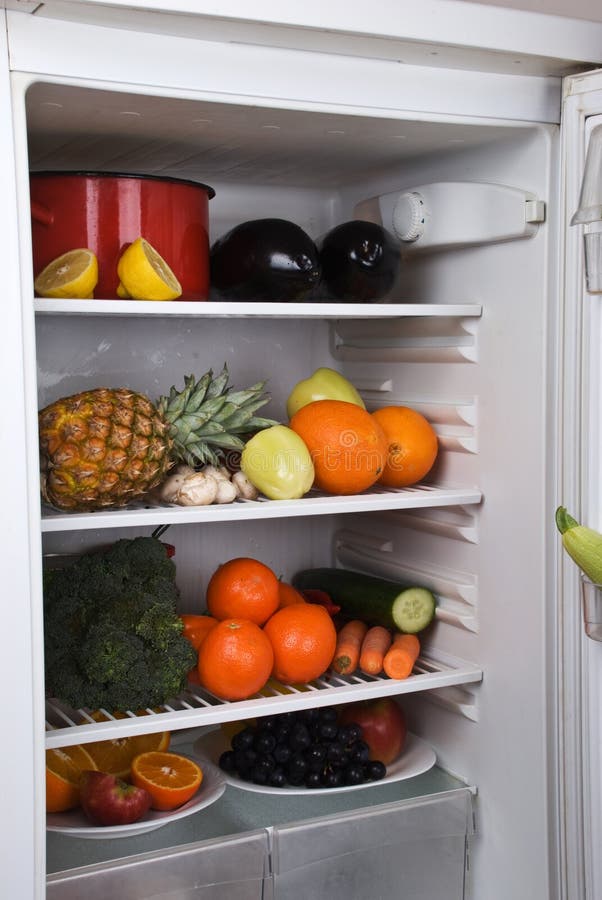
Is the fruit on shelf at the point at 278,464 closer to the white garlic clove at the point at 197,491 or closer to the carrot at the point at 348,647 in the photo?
the white garlic clove at the point at 197,491

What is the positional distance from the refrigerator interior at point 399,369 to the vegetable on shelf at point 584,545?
229mm

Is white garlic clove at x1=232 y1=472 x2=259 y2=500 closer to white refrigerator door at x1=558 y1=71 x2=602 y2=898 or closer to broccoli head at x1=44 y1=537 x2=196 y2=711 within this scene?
broccoli head at x1=44 y1=537 x2=196 y2=711

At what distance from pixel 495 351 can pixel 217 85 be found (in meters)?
0.60

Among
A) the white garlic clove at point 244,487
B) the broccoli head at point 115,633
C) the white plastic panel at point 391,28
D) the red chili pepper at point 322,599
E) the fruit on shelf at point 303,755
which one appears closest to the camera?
the white plastic panel at point 391,28

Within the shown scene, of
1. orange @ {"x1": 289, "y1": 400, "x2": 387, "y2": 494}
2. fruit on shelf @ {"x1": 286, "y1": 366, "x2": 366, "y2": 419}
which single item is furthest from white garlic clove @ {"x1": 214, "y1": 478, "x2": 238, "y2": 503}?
fruit on shelf @ {"x1": 286, "y1": 366, "x2": 366, "y2": 419}

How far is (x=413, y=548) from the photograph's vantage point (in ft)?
5.88

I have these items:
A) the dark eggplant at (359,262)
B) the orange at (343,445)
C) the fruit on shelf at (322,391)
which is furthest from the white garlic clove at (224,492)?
the dark eggplant at (359,262)

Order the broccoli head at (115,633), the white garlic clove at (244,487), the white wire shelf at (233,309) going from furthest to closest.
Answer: the white garlic clove at (244,487) → the broccoli head at (115,633) → the white wire shelf at (233,309)

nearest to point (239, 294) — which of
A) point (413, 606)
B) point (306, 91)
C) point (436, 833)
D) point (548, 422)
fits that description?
point (306, 91)

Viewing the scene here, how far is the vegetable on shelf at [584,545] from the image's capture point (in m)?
1.20

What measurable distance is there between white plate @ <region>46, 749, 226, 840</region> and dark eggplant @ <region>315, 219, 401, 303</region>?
2.63 feet

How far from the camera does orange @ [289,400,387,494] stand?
4.93 feet

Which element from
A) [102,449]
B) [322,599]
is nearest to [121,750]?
[322,599]

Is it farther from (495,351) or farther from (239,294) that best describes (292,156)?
(495,351)
